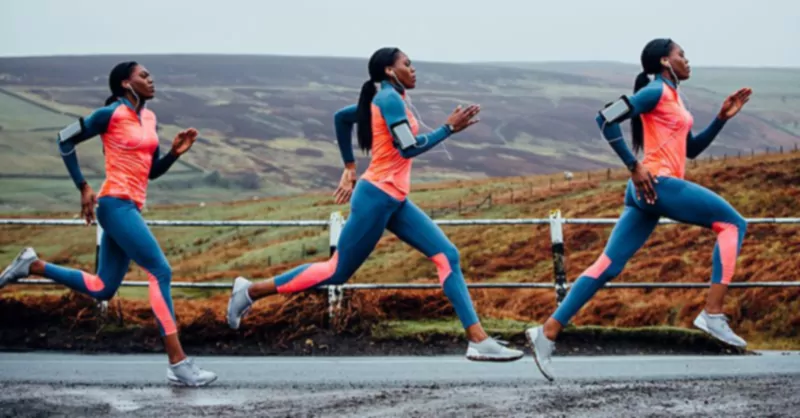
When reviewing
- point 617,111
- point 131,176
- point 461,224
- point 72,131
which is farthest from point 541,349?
point 461,224

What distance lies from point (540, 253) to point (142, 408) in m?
28.4

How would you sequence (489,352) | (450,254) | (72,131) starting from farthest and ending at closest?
(72,131)
(450,254)
(489,352)

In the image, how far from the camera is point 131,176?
9062 millimetres

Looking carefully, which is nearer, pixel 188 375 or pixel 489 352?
pixel 489 352

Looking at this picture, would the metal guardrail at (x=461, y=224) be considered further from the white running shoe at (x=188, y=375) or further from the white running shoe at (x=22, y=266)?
the white running shoe at (x=188, y=375)

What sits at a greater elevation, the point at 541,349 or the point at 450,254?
the point at 450,254

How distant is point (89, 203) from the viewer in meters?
9.09

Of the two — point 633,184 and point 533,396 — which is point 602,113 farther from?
point 533,396

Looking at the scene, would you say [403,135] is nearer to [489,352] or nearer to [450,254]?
[450,254]

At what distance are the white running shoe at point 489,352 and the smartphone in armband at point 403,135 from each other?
1409 mm

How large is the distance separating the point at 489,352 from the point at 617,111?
180 cm

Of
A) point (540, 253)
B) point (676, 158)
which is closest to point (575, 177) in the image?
point (540, 253)

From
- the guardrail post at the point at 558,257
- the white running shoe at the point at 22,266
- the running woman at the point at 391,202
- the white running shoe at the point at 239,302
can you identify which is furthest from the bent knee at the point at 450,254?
the guardrail post at the point at 558,257

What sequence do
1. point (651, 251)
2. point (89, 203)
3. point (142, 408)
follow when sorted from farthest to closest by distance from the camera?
point (651, 251) → point (89, 203) → point (142, 408)
